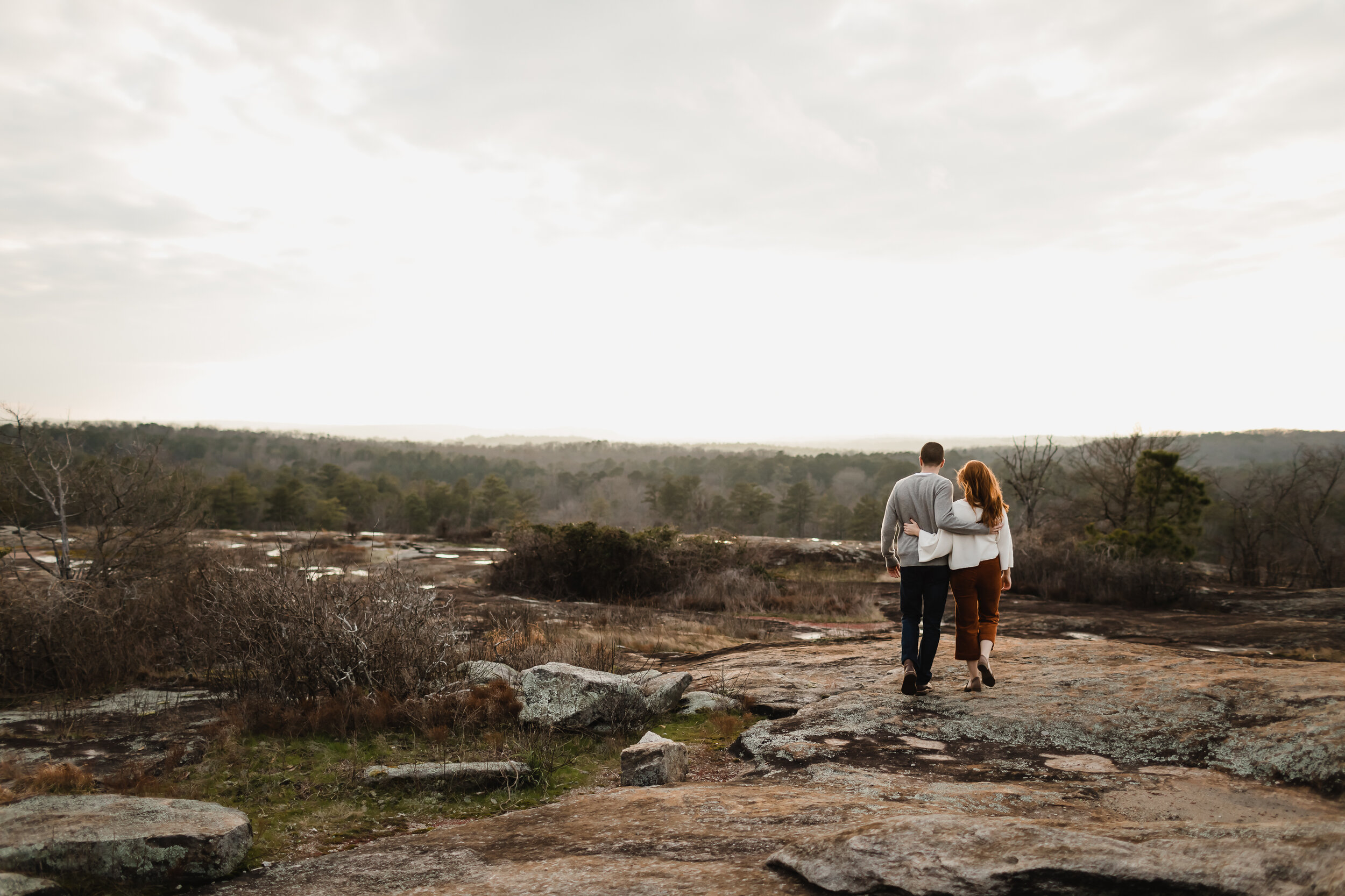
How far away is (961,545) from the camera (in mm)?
5543

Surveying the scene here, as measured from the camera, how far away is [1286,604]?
13852 mm

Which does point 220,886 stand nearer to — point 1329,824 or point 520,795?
point 520,795

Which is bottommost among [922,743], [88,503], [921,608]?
[922,743]

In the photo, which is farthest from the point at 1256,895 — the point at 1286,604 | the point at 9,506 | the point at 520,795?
the point at 1286,604

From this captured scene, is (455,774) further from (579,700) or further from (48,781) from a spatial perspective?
(48,781)

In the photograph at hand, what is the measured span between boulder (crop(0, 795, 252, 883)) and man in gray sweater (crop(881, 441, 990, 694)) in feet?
15.0

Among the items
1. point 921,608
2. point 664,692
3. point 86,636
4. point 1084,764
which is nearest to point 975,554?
point 921,608

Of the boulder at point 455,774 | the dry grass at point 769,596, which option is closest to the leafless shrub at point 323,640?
the boulder at point 455,774

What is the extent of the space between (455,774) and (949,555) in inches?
158

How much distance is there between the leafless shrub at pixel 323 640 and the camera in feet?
22.8

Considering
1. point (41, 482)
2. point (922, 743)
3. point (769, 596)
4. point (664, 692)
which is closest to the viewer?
point (922, 743)

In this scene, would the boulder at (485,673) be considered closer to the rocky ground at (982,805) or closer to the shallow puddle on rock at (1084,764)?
the rocky ground at (982,805)

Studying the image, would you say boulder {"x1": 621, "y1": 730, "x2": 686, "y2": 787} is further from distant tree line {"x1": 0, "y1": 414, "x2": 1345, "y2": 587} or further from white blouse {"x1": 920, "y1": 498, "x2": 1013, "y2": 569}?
distant tree line {"x1": 0, "y1": 414, "x2": 1345, "y2": 587}

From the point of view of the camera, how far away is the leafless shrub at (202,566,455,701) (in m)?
6.96
